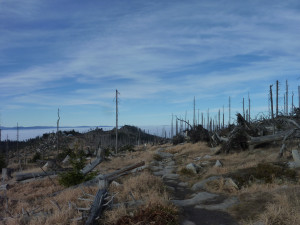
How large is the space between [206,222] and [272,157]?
32.3ft

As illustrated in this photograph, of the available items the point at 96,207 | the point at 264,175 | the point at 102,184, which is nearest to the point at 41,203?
the point at 102,184

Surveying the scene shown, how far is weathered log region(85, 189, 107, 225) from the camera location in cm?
644

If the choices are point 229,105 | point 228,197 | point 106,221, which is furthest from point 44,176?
point 229,105

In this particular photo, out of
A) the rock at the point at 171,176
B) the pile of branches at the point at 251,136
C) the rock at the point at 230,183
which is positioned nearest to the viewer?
the rock at the point at 230,183

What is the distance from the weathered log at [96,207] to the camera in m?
6.44

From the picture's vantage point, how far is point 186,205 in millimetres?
7754

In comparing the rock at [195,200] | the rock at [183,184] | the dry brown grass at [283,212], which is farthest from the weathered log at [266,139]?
the dry brown grass at [283,212]

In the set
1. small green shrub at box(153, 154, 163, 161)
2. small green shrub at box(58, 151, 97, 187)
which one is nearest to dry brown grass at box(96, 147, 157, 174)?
small green shrub at box(153, 154, 163, 161)

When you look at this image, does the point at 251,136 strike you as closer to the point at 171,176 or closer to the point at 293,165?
the point at 293,165

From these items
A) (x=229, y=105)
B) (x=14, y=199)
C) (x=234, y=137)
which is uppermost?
(x=229, y=105)

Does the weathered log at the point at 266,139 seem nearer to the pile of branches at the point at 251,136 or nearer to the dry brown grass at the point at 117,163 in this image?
the pile of branches at the point at 251,136

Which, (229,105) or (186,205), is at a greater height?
(229,105)

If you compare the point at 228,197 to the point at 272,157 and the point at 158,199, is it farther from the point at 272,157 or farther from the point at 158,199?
the point at 272,157

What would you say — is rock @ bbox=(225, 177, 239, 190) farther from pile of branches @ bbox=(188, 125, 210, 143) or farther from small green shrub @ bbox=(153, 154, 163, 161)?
pile of branches @ bbox=(188, 125, 210, 143)
